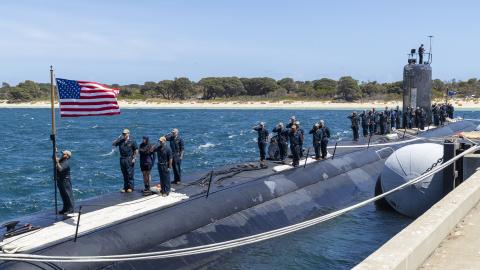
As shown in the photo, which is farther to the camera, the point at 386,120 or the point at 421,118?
the point at 421,118

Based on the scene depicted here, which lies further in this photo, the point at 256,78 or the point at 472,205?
the point at 256,78

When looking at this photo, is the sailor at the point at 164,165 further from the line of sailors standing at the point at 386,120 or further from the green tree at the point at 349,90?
the green tree at the point at 349,90

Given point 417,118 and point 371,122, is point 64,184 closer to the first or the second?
point 371,122

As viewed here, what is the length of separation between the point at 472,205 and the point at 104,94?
7.42 m

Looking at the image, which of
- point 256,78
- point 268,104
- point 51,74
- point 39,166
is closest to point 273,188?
point 51,74

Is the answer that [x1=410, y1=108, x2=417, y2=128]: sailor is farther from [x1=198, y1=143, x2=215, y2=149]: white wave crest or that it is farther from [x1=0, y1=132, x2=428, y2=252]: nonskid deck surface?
[x1=0, y1=132, x2=428, y2=252]: nonskid deck surface

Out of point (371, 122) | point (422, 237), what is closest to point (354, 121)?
point (371, 122)

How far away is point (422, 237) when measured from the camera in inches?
304

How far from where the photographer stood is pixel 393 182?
16125 mm

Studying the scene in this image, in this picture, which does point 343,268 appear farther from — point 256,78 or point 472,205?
point 256,78

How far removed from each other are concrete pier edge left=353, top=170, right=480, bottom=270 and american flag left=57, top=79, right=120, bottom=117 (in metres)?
6.32

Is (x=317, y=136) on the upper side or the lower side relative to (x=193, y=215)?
upper

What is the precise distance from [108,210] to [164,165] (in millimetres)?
1884

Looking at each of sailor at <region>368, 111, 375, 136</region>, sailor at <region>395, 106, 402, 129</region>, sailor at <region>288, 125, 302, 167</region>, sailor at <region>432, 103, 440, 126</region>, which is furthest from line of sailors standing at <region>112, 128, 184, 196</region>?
sailor at <region>432, 103, 440, 126</region>
